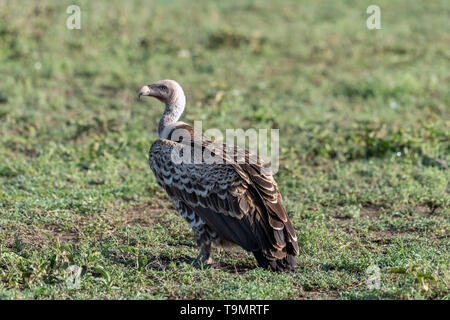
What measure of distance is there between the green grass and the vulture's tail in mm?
67

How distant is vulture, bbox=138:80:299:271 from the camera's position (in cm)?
519

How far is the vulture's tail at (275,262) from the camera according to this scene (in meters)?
5.17

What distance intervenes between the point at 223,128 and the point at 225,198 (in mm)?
3570

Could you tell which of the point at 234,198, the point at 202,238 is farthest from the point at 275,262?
the point at 202,238

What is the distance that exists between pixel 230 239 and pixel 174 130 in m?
1.26

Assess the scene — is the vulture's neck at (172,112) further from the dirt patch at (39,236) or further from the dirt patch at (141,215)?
the dirt patch at (39,236)

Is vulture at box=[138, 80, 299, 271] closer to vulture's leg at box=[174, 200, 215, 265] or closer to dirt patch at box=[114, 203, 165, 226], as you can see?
vulture's leg at box=[174, 200, 215, 265]

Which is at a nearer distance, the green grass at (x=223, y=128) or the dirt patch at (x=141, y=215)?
the green grass at (x=223, y=128)

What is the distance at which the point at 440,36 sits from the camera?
12.6 meters

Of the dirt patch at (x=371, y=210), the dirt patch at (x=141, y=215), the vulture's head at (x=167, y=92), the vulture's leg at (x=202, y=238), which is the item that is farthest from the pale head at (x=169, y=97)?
the dirt patch at (x=371, y=210)

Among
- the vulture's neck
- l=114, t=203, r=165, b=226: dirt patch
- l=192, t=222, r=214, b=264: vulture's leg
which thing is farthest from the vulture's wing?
l=114, t=203, r=165, b=226: dirt patch

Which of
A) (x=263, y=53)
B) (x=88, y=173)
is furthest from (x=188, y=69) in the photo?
(x=88, y=173)

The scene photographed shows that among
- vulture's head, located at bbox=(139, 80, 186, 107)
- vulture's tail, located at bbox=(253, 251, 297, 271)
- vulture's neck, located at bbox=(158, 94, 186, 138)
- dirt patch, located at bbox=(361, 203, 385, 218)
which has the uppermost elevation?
vulture's head, located at bbox=(139, 80, 186, 107)
